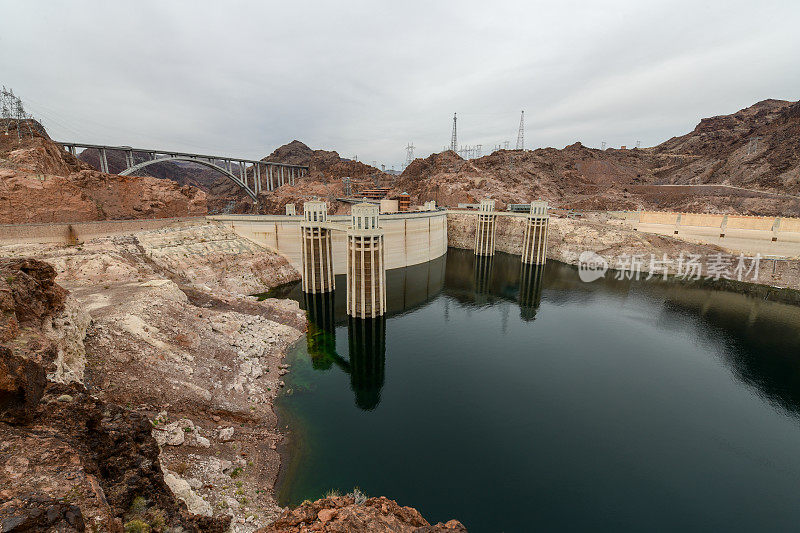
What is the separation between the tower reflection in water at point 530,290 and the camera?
47.6 m

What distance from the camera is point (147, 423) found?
39.7ft

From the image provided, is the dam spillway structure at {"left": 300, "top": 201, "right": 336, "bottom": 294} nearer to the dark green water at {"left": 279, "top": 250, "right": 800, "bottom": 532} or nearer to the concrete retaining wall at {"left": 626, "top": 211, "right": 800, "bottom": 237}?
the dark green water at {"left": 279, "top": 250, "right": 800, "bottom": 532}

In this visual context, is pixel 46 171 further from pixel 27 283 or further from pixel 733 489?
pixel 733 489

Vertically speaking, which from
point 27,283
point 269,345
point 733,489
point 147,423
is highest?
point 27,283

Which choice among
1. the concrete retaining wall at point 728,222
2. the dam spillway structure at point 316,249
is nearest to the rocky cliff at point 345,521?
the dam spillway structure at point 316,249

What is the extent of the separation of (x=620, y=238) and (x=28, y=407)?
86.7 metres

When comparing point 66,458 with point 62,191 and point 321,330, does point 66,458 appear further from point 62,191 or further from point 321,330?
point 62,191

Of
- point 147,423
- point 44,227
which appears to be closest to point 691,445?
point 147,423

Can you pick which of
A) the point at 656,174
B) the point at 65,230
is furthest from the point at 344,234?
the point at 656,174

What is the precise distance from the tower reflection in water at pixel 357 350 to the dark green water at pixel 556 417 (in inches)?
7.8

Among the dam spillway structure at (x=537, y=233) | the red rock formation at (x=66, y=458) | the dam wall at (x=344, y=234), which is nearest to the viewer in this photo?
the red rock formation at (x=66, y=458)

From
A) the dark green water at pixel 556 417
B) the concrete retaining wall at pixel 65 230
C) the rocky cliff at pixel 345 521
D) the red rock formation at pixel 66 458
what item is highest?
the concrete retaining wall at pixel 65 230

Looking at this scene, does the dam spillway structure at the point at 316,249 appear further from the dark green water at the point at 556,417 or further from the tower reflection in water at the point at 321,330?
the dark green water at the point at 556,417

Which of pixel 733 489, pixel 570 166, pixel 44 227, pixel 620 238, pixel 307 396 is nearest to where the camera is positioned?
pixel 733 489
